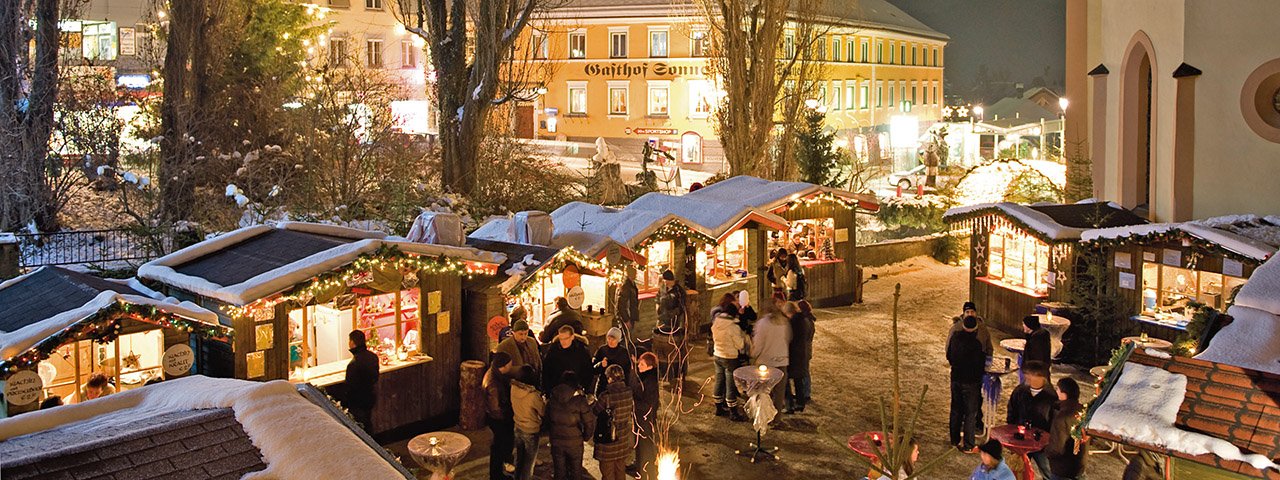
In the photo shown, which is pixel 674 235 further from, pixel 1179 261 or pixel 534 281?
pixel 1179 261

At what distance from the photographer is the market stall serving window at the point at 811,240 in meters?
21.4

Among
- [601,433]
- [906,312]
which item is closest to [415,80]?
[906,312]

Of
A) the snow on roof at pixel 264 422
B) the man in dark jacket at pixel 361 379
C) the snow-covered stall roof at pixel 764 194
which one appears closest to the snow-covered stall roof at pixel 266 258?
the man in dark jacket at pixel 361 379

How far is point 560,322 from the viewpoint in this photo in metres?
13.6

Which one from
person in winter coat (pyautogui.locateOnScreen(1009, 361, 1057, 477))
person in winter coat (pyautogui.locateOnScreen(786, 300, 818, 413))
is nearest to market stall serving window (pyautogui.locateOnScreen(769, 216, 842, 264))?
person in winter coat (pyautogui.locateOnScreen(786, 300, 818, 413))

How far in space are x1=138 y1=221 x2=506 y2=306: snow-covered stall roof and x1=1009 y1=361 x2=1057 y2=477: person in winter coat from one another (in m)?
6.18

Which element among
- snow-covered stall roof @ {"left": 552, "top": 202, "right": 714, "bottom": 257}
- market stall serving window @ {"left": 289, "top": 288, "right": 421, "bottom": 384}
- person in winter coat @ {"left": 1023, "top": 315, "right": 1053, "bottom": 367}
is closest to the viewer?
market stall serving window @ {"left": 289, "top": 288, "right": 421, "bottom": 384}

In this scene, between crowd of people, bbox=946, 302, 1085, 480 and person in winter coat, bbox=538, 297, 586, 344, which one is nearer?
crowd of people, bbox=946, 302, 1085, 480

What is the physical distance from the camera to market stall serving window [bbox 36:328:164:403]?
10676mm

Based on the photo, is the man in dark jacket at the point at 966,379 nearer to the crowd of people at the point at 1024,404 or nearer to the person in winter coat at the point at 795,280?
the crowd of people at the point at 1024,404

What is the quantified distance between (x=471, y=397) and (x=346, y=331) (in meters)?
1.69

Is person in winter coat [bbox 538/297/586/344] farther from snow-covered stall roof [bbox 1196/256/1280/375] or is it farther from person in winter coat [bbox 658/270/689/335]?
snow-covered stall roof [bbox 1196/256/1280/375]

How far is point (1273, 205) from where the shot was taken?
57.9 feet

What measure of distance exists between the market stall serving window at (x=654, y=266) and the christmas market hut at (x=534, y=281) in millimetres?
1691
